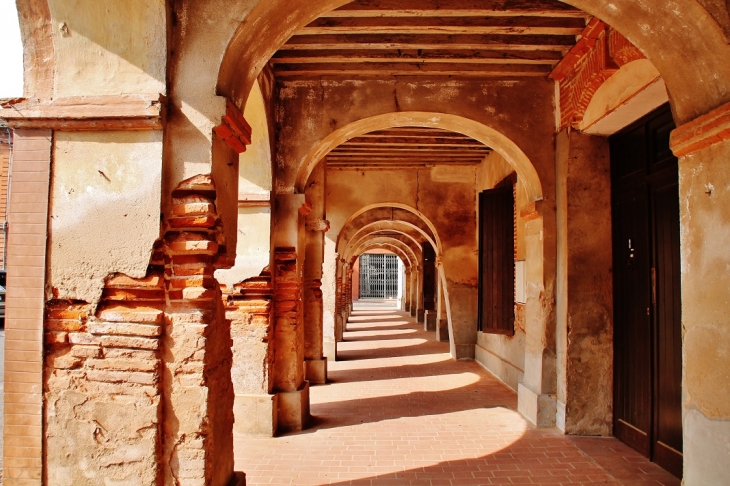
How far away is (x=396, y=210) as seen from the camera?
14594 mm

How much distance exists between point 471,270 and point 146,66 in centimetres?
961

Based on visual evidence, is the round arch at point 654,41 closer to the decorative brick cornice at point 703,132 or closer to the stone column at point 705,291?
the decorative brick cornice at point 703,132

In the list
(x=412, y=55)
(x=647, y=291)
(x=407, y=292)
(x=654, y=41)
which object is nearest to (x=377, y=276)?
(x=407, y=292)

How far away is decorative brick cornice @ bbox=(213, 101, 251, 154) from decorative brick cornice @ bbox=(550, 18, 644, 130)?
136 inches

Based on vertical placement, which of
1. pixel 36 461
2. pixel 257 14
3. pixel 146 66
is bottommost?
pixel 36 461

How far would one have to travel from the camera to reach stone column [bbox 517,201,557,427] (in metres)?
6.01

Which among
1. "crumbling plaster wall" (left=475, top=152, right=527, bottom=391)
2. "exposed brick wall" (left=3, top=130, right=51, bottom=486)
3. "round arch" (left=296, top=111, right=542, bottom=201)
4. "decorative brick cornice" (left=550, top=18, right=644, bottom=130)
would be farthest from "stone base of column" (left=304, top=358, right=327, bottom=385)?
"exposed brick wall" (left=3, top=130, right=51, bottom=486)

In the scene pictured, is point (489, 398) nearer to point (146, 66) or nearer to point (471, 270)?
point (471, 270)

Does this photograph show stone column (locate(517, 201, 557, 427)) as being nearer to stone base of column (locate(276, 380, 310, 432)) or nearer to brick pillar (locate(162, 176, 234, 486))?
stone base of column (locate(276, 380, 310, 432))

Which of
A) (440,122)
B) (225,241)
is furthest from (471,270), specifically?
(225,241)

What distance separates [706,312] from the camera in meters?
3.06

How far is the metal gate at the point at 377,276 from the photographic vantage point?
145 ft

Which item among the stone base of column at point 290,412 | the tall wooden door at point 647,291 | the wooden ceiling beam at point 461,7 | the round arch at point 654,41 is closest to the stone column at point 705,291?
the round arch at point 654,41

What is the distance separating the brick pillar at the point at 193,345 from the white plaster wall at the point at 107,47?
693 millimetres
